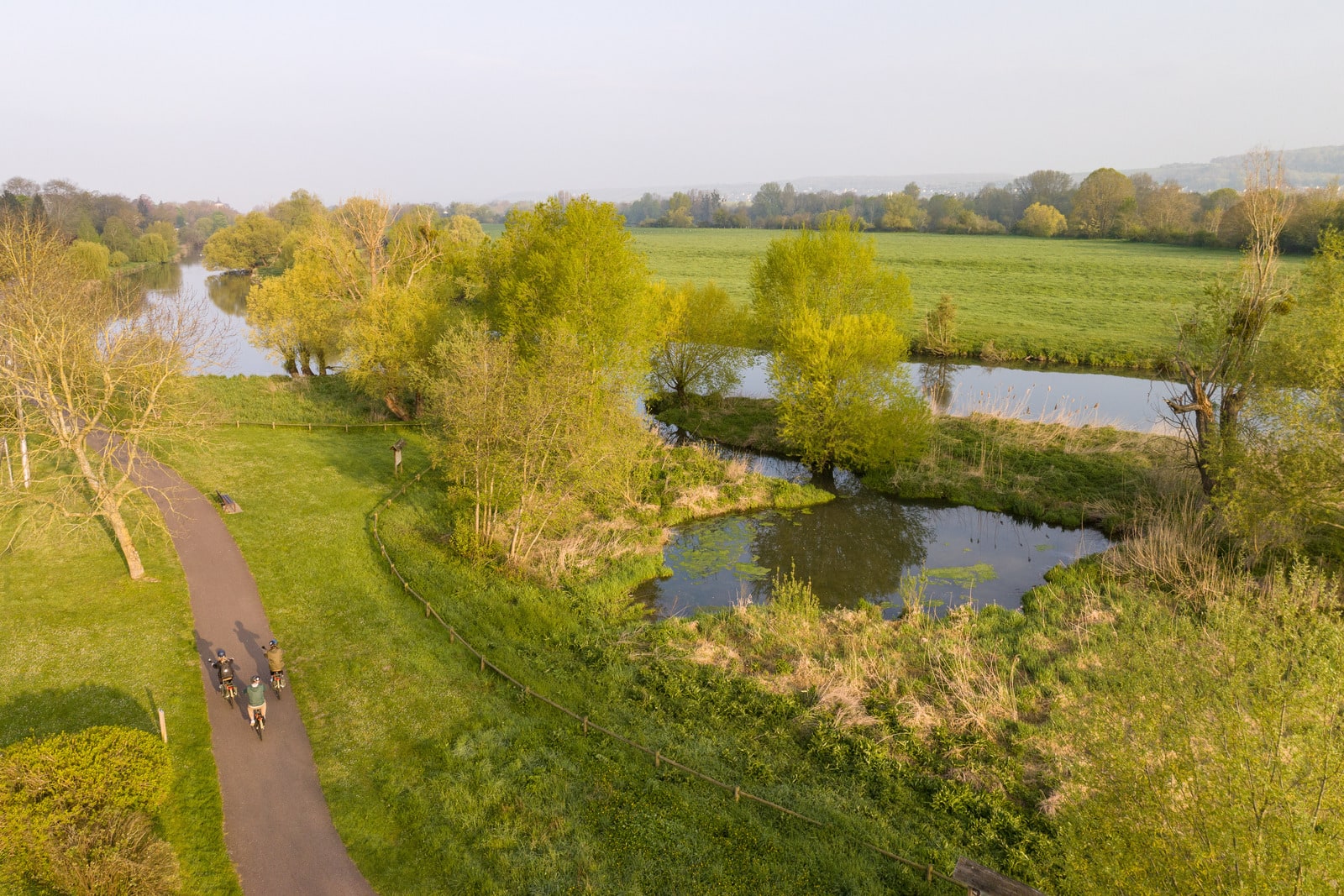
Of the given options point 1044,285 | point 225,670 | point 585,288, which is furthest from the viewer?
point 1044,285

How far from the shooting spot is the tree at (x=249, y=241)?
99.5 metres

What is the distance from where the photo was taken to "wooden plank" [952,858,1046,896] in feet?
32.6

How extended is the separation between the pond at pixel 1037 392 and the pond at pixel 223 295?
42.1 m

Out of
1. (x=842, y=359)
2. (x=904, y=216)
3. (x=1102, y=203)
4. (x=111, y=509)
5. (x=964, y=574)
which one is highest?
(x=904, y=216)

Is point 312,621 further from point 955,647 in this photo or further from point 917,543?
point 917,543

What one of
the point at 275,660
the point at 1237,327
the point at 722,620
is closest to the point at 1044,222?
the point at 1237,327

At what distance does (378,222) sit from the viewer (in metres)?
43.0

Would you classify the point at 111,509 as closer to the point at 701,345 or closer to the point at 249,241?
the point at 701,345

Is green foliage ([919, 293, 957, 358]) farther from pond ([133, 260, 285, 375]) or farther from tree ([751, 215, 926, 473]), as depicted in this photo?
pond ([133, 260, 285, 375])

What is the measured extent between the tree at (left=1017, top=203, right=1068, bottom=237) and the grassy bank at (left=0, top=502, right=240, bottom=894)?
422 ft

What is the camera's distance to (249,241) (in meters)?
102

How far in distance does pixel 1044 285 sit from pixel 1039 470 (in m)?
56.2

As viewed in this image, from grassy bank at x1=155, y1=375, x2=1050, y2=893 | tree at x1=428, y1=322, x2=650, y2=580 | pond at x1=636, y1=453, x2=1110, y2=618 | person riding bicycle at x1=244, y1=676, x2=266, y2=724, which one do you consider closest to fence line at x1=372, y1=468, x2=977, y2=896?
grassy bank at x1=155, y1=375, x2=1050, y2=893

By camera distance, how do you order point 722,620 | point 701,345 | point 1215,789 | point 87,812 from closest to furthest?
point 1215,789, point 87,812, point 722,620, point 701,345
